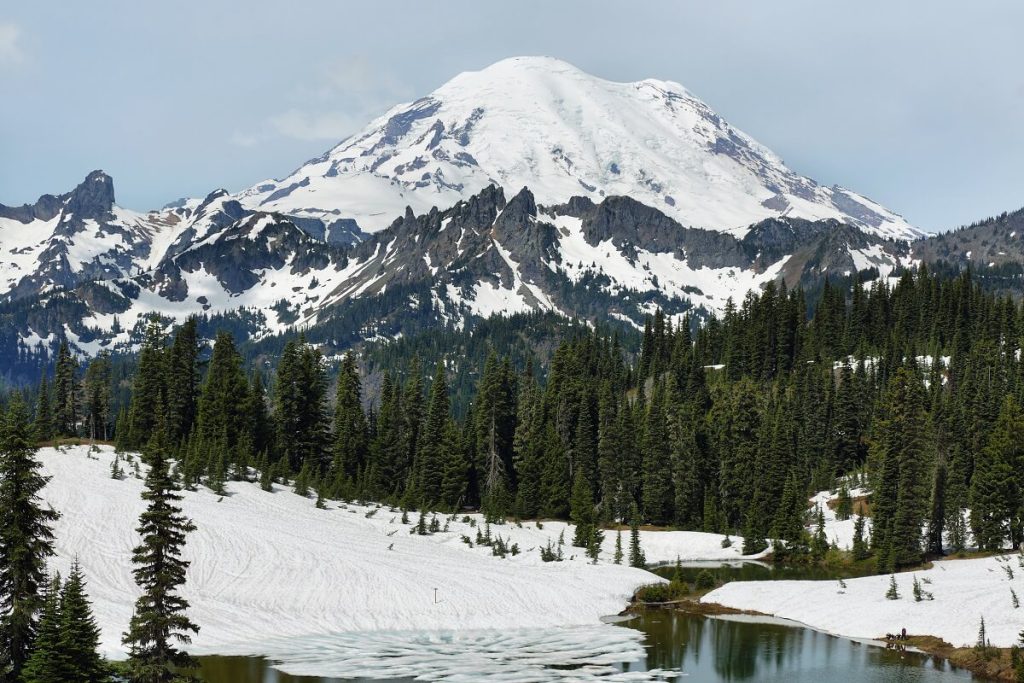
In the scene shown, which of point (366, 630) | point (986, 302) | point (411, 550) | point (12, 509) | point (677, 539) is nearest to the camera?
point (12, 509)

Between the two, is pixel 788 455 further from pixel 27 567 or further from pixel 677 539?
pixel 27 567

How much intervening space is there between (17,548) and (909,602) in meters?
57.0

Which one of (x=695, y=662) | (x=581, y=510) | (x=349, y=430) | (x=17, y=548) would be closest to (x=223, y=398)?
(x=349, y=430)

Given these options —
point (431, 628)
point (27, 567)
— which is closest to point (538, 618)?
point (431, 628)

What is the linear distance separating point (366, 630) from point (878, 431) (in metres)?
86.6

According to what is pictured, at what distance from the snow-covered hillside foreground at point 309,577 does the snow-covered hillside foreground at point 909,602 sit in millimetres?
11258

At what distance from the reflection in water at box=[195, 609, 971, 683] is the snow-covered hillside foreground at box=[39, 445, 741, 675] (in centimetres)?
99

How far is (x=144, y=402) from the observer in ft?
387

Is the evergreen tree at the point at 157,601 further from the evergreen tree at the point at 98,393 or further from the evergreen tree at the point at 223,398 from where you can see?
the evergreen tree at the point at 98,393

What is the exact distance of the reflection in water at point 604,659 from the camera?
171 feet

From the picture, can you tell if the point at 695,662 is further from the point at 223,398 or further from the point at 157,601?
the point at 223,398

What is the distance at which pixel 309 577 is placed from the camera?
70.9m

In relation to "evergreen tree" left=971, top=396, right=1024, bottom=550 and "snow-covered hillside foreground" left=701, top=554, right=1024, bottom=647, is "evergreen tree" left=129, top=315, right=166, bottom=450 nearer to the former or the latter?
"snow-covered hillside foreground" left=701, top=554, right=1024, bottom=647

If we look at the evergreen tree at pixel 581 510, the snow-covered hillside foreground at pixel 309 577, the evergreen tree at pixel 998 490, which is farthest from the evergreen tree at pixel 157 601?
the evergreen tree at pixel 998 490
